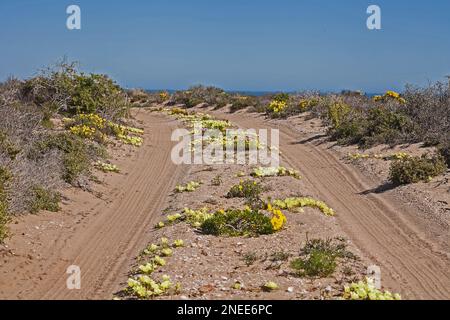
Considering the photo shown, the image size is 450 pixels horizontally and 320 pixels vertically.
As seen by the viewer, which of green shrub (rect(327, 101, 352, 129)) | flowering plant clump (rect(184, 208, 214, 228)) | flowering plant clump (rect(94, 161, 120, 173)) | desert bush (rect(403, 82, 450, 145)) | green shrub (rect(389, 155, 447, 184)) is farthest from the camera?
green shrub (rect(327, 101, 352, 129))

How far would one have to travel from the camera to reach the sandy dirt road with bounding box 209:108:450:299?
705 cm

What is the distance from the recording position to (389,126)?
17359mm

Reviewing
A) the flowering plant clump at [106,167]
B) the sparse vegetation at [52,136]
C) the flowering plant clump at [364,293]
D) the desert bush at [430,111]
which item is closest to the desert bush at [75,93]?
the sparse vegetation at [52,136]

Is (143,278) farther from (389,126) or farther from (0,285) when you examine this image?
(389,126)

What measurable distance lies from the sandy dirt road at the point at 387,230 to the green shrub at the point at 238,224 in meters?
1.50

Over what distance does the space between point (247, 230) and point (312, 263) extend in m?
1.95

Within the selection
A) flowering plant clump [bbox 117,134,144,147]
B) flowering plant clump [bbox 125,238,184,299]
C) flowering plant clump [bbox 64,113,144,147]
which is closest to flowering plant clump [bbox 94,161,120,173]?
flowering plant clump [bbox 64,113,144,147]

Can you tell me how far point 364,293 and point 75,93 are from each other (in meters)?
17.8

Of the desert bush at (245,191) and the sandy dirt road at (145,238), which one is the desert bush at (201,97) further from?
the desert bush at (245,191)

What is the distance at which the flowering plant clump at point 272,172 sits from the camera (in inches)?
501

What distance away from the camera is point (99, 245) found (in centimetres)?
863

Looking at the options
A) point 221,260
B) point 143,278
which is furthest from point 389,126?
point 143,278

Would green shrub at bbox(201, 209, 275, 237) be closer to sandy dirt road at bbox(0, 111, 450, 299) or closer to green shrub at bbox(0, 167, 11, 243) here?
sandy dirt road at bbox(0, 111, 450, 299)

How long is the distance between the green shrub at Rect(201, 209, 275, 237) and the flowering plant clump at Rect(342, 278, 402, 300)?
8.48 ft
